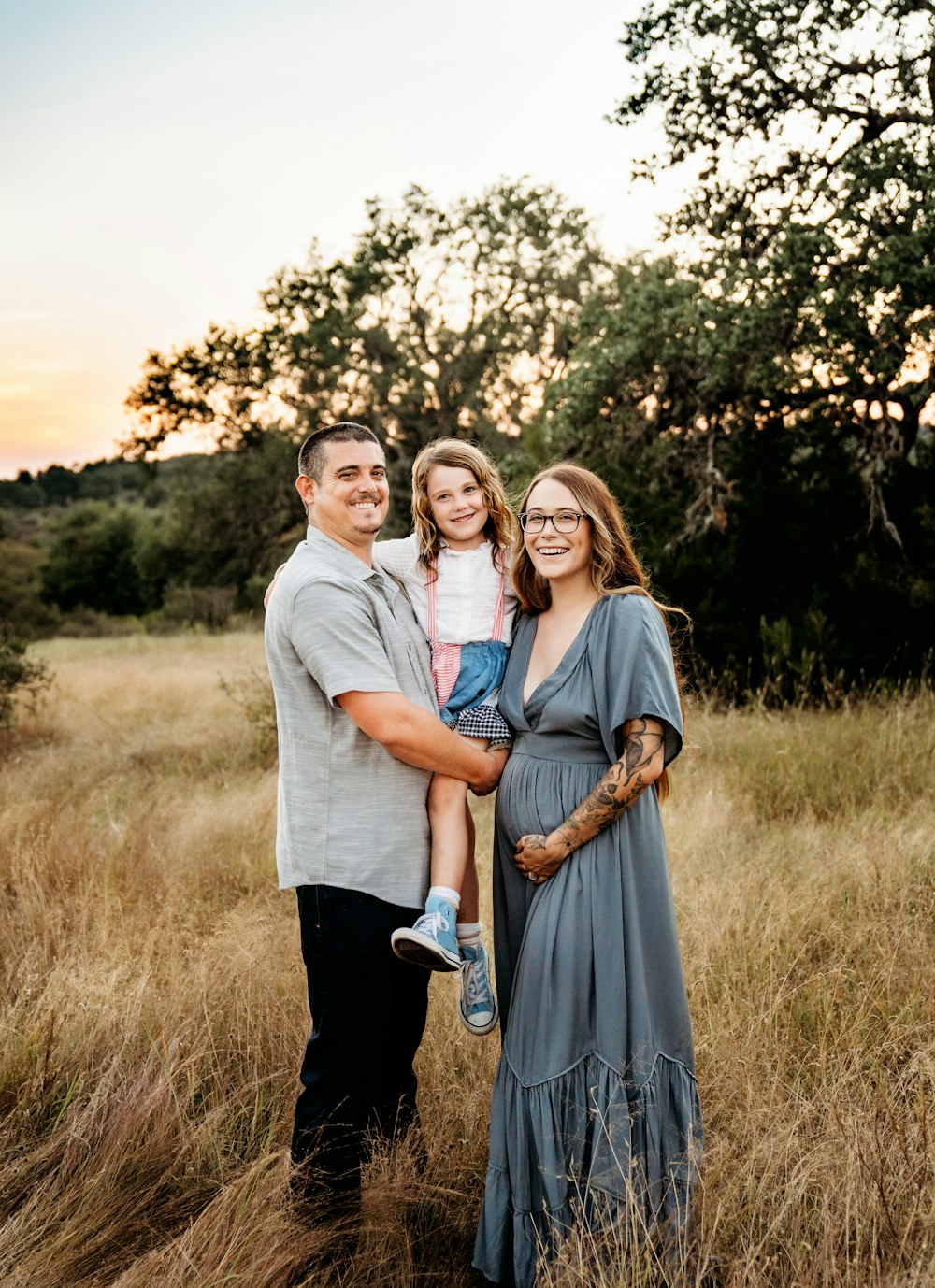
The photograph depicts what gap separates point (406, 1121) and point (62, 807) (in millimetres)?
4793

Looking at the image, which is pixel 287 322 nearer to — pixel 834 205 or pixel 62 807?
pixel 834 205

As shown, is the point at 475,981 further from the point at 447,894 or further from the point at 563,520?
the point at 563,520

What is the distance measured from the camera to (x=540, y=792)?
2.61 metres

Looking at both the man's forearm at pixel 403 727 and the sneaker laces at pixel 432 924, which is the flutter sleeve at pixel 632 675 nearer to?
the man's forearm at pixel 403 727

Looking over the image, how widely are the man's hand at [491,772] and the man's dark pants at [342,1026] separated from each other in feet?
1.18

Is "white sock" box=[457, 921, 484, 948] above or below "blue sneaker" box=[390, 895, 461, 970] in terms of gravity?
below

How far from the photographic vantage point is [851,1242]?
98.1 inches

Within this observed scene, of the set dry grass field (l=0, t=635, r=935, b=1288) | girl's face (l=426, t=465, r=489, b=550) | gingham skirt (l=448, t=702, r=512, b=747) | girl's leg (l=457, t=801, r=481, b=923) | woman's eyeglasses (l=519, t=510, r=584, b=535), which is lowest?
dry grass field (l=0, t=635, r=935, b=1288)

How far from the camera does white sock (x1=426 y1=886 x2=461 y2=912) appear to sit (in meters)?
2.56

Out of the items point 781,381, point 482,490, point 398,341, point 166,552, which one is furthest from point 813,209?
point 166,552

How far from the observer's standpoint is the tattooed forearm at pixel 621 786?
2473 mm

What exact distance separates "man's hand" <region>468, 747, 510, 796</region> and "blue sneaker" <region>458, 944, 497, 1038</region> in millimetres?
485

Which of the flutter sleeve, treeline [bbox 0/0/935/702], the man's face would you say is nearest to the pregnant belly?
the flutter sleeve

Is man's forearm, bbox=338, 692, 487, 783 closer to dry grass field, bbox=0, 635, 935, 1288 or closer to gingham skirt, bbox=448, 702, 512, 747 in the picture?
gingham skirt, bbox=448, 702, 512, 747
